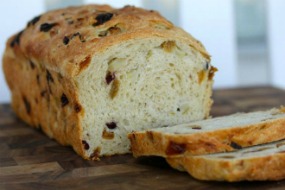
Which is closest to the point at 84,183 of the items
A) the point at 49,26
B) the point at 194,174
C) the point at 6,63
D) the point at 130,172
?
the point at 130,172

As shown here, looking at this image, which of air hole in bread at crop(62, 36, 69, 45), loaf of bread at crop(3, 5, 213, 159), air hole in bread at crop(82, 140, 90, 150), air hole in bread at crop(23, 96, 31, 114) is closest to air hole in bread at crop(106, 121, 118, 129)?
loaf of bread at crop(3, 5, 213, 159)

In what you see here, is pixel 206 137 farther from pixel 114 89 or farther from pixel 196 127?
pixel 114 89

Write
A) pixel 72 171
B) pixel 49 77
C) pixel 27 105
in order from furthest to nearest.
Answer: pixel 27 105 < pixel 49 77 < pixel 72 171

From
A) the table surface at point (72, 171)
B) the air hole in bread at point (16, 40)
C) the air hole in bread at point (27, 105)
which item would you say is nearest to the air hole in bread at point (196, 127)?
the table surface at point (72, 171)

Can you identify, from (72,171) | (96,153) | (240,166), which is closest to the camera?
(240,166)

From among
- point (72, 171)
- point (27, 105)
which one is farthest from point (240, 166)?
point (27, 105)

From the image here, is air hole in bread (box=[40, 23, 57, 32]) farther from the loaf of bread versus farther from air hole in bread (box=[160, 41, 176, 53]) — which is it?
air hole in bread (box=[160, 41, 176, 53])

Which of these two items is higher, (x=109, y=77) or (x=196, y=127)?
(x=109, y=77)
